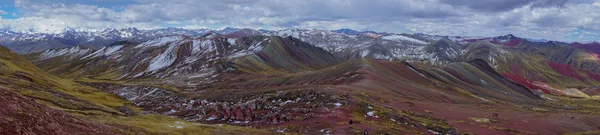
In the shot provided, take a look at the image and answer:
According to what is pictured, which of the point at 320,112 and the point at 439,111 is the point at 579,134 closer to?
the point at 439,111

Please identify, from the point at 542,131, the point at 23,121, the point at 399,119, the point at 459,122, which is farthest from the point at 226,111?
the point at 542,131

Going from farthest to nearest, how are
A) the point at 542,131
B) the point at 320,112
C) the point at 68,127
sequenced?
the point at 542,131, the point at 320,112, the point at 68,127

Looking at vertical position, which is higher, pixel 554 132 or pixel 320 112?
pixel 320 112

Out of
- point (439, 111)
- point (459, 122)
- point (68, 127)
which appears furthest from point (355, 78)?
point (68, 127)

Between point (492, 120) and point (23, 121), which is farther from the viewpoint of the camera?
point (492, 120)

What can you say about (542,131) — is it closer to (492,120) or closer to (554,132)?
(554,132)

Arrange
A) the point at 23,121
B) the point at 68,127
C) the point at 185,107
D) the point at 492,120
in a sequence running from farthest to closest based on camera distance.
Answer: the point at 185,107
the point at 492,120
the point at 68,127
the point at 23,121

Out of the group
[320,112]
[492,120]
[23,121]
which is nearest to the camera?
[23,121]

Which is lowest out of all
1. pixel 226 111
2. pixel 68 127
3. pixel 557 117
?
pixel 557 117

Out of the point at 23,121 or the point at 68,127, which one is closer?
the point at 23,121
